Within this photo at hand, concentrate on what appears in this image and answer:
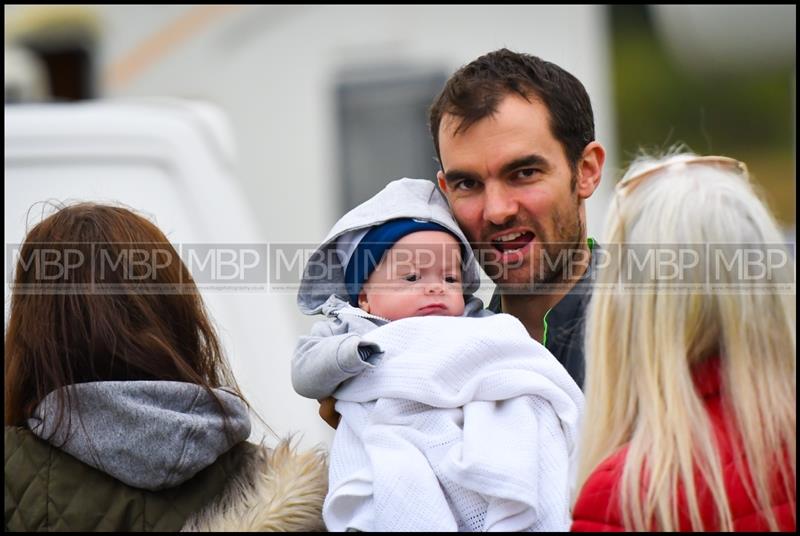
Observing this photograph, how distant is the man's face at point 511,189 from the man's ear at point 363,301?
24 cm

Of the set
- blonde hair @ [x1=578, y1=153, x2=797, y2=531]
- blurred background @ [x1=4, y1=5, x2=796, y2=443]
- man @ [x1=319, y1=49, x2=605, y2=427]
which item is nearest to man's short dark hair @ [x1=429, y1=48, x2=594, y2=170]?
man @ [x1=319, y1=49, x2=605, y2=427]

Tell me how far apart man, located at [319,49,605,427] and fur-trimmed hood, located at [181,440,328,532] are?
0.57 m

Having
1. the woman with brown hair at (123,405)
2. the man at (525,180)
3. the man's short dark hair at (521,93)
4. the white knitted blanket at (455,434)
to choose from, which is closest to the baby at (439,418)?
the white knitted blanket at (455,434)

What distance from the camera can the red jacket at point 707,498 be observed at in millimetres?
1788

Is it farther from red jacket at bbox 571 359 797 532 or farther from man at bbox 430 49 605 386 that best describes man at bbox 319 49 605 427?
red jacket at bbox 571 359 797 532

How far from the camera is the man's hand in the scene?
7.34 feet

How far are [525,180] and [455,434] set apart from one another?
0.62 metres

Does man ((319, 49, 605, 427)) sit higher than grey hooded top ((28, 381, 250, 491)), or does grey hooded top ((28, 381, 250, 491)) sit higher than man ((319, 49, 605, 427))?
man ((319, 49, 605, 427))

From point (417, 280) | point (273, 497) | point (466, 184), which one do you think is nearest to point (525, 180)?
point (466, 184)

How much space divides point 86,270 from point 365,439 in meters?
0.56

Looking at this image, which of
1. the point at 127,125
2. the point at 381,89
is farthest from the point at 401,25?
the point at 127,125

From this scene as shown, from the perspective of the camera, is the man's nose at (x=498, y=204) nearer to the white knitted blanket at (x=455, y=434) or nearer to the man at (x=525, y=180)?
the man at (x=525, y=180)

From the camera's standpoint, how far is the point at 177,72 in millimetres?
8062

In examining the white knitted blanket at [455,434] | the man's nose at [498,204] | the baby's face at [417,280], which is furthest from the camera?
the man's nose at [498,204]
